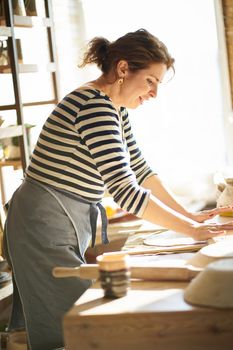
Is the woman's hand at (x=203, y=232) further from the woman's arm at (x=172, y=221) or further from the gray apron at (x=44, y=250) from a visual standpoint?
the gray apron at (x=44, y=250)

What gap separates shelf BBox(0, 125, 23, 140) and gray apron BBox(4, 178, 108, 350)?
0.79 metres

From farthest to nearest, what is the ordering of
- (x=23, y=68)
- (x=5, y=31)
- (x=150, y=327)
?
(x=23, y=68) → (x=5, y=31) → (x=150, y=327)

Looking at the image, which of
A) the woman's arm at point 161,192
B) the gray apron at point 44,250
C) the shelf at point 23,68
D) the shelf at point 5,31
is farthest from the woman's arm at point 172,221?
the shelf at point 23,68

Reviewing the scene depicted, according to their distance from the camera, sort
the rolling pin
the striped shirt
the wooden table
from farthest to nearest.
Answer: the striped shirt → the rolling pin → the wooden table

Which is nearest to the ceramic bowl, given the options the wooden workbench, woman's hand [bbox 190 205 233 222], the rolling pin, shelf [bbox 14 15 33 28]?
the wooden workbench

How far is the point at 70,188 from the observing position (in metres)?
2.17

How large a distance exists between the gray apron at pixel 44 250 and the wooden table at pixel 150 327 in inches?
26.0

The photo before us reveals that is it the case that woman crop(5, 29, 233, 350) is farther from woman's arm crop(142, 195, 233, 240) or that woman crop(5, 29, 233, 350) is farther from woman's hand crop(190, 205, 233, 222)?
woman's hand crop(190, 205, 233, 222)

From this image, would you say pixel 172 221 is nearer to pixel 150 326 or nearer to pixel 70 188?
pixel 70 188

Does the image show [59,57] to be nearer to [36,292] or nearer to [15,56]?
[15,56]

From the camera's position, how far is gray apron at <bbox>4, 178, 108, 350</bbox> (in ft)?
7.08

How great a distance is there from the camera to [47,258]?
85.0 inches

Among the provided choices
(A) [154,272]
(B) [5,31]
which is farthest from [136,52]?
(B) [5,31]

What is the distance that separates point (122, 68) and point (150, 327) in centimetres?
107
